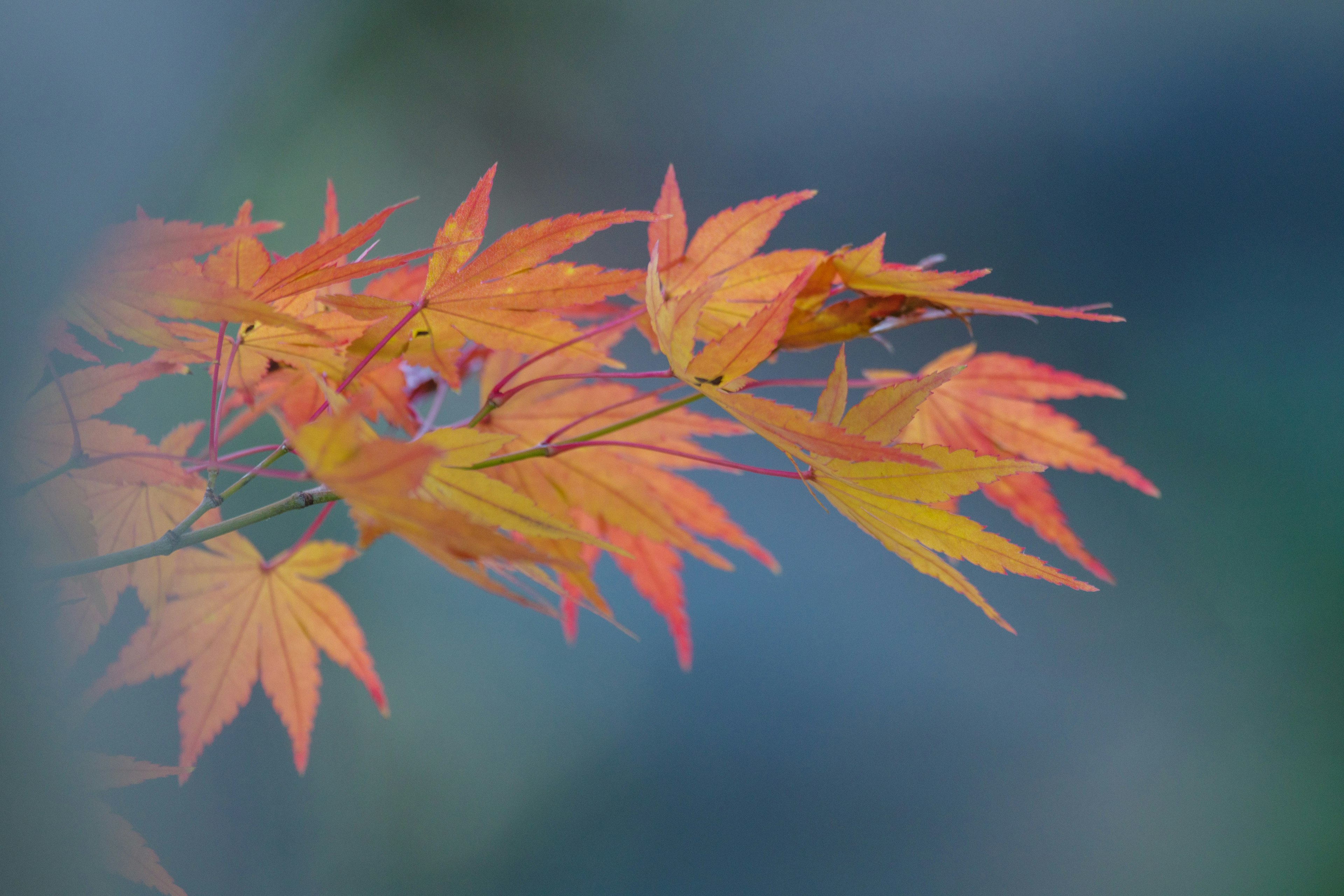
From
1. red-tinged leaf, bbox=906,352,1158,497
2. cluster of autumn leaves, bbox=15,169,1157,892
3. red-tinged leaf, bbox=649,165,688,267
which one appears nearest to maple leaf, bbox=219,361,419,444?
cluster of autumn leaves, bbox=15,169,1157,892

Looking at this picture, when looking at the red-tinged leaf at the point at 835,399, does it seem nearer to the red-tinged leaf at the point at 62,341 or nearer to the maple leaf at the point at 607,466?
the maple leaf at the point at 607,466

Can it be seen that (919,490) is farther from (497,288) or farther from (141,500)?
(141,500)

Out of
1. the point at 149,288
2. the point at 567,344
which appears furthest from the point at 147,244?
the point at 567,344

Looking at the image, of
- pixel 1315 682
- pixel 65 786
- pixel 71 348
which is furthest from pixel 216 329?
pixel 1315 682

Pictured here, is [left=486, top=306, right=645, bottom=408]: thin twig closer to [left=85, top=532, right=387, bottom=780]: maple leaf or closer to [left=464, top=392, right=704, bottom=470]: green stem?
[left=464, top=392, right=704, bottom=470]: green stem

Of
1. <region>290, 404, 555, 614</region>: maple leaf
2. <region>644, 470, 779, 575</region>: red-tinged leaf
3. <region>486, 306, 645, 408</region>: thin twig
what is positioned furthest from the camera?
<region>644, 470, 779, 575</region>: red-tinged leaf

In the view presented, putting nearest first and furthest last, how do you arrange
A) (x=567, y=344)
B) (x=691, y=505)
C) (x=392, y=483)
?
(x=392, y=483)
(x=567, y=344)
(x=691, y=505)
